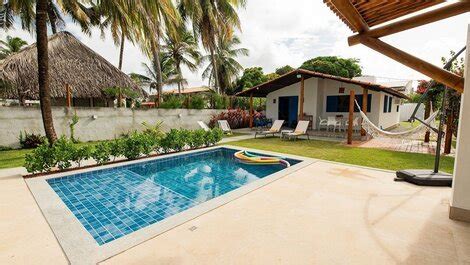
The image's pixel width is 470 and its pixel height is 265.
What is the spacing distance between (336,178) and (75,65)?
14739 millimetres

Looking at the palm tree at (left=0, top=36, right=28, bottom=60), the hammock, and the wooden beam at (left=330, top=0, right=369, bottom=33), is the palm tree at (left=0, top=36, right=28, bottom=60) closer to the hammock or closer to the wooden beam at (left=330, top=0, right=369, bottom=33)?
the hammock

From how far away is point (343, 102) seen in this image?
15062 mm

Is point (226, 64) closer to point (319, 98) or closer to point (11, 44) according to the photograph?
point (319, 98)

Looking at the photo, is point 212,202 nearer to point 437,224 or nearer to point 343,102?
point 437,224

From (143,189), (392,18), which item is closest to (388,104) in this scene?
(392,18)

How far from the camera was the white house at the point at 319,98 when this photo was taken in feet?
47.4

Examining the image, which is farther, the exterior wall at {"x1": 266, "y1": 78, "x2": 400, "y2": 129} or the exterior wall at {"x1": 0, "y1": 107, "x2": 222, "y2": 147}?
the exterior wall at {"x1": 266, "y1": 78, "x2": 400, "y2": 129}

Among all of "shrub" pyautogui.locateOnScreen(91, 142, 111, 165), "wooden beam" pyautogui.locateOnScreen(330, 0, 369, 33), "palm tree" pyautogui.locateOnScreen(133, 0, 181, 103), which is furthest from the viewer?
"palm tree" pyautogui.locateOnScreen(133, 0, 181, 103)

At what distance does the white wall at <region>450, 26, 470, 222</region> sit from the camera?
129 inches

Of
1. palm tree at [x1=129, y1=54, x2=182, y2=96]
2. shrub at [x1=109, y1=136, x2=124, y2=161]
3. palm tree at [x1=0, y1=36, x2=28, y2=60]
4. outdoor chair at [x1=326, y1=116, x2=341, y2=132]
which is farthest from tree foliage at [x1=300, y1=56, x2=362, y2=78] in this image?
palm tree at [x1=0, y1=36, x2=28, y2=60]

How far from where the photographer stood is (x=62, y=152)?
236 inches

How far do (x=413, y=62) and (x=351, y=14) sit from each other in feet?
4.54

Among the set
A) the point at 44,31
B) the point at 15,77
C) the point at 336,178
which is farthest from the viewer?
the point at 15,77

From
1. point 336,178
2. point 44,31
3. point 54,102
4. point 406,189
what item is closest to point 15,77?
point 54,102
